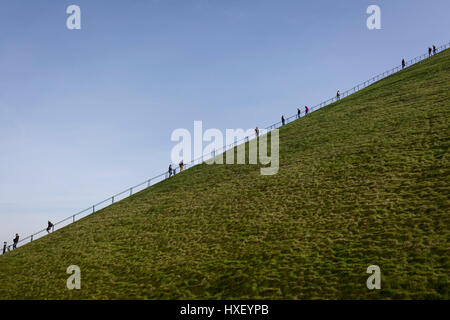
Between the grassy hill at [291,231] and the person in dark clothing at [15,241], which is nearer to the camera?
the grassy hill at [291,231]

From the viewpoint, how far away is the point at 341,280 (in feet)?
41.7

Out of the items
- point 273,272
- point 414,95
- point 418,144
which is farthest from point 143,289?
point 414,95

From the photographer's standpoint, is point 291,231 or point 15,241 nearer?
point 291,231

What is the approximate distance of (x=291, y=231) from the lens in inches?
702

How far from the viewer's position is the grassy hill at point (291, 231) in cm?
1338

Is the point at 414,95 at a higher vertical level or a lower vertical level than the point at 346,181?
higher

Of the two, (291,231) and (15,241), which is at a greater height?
(291,231)

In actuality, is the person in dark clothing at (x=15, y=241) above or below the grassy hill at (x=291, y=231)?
below

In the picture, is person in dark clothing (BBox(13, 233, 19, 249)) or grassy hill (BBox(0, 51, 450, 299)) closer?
grassy hill (BBox(0, 51, 450, 299))

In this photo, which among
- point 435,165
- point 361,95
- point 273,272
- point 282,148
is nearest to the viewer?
point 273,272

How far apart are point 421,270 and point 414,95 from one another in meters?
29.5

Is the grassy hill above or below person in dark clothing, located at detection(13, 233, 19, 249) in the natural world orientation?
above

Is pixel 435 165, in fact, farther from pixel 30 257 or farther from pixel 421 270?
pixel 30 257

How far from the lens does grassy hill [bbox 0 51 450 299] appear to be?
13.4m
